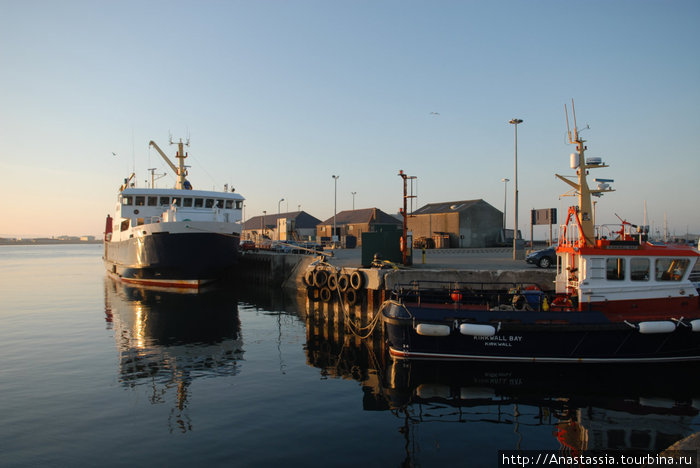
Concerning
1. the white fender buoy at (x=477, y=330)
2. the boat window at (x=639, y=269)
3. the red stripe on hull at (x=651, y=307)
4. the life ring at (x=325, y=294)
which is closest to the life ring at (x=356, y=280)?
the life ring at (x=325, y=294)

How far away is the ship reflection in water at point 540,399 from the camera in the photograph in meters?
8.44

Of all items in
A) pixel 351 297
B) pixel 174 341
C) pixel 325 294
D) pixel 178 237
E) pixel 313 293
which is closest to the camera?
pixel 174 341

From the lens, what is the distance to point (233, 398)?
10.4 m

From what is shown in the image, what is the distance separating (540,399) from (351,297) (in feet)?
27.3

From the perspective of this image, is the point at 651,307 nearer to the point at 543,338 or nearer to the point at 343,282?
the point at 543,338

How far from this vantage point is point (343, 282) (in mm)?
17828

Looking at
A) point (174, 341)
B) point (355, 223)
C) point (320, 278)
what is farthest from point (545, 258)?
point (355, 223)

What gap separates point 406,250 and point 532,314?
7823 mm

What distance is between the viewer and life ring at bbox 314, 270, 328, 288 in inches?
746

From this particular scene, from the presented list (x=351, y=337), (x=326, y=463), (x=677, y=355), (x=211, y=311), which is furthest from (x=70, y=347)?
(x=677, y=355)

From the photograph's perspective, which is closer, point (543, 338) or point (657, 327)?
point (657, 327)

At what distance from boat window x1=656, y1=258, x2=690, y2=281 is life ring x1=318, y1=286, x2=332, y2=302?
447 inches

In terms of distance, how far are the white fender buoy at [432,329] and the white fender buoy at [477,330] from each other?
0.42 m

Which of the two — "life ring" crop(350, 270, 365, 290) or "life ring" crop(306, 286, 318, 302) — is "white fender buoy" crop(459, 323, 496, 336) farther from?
"life ring" crop(306, 286, 318, 302)
